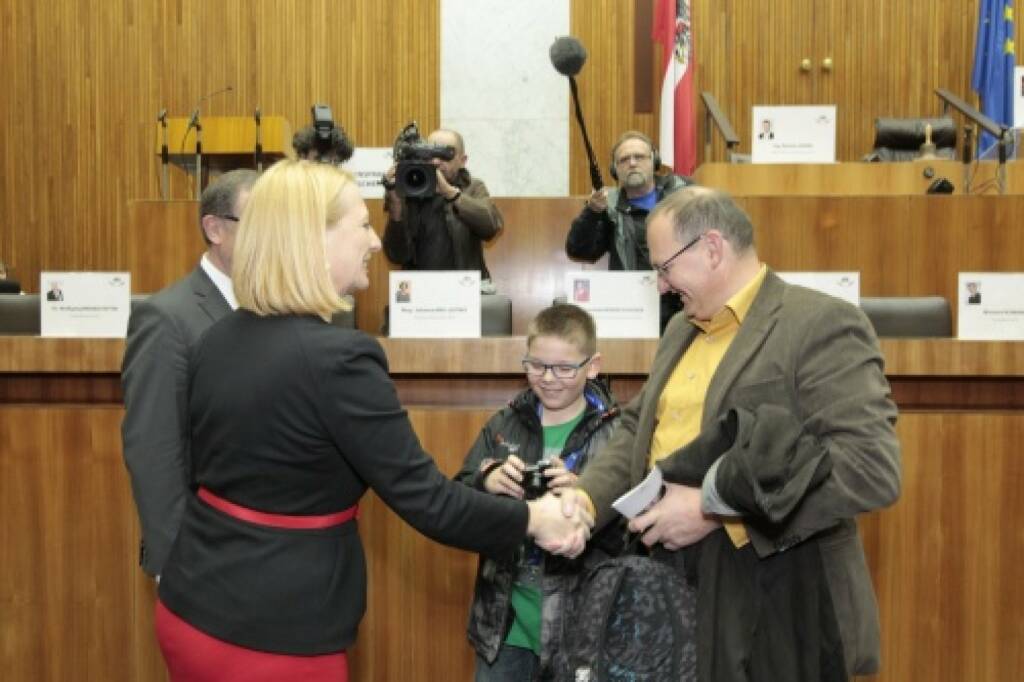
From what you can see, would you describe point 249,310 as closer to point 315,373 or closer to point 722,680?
point 315,373

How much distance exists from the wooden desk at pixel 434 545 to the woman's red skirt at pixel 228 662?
4.85 ft

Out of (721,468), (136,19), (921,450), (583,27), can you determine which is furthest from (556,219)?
(136,19)

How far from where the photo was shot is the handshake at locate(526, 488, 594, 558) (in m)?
2.00

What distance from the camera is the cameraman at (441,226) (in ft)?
12.3

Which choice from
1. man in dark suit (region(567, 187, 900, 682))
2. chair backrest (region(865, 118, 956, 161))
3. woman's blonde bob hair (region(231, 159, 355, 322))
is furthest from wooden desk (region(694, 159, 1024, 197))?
woman's blonde bob hair (region(231, 159, 355, 322))

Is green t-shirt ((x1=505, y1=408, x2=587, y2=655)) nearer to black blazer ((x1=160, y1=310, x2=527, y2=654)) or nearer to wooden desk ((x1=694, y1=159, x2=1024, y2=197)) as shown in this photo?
black blazer ((x1=160, y1=310, x2=527, y2=654))

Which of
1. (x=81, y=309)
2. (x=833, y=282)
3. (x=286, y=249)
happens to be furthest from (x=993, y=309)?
(x=81, y=309)

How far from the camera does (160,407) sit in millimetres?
2105

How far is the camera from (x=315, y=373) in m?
1.60

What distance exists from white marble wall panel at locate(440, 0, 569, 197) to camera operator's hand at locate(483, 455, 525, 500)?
18.5 ft

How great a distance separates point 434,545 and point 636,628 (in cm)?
131

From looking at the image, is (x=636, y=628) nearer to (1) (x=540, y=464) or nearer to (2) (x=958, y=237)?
(1) (x=540, y=464)

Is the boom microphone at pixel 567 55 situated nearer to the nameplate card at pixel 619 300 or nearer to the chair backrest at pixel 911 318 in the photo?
the nameplate card at pixel 619 300

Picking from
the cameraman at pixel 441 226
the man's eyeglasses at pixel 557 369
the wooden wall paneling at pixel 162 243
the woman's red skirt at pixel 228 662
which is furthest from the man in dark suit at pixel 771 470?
the wooden wall paneling at pixel 162 243
